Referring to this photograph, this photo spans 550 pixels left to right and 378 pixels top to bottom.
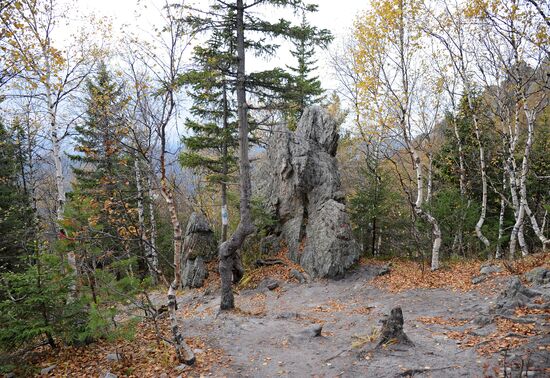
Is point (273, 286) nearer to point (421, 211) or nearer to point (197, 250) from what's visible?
point (197, 250)

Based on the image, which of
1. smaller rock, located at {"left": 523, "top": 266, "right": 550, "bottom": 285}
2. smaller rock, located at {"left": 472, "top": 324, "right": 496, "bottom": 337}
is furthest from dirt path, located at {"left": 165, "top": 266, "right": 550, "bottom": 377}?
smaller rock, located at {"left": 523, "top": 266, "right": 550, "bottom": 285}

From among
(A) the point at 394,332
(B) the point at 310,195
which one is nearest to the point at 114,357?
(A) the point at 394,332

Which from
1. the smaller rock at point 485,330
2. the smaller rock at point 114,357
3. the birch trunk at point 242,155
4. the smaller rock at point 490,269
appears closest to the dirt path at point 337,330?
the smaller rock at point 485,330

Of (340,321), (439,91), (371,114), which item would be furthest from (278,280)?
(439,91)

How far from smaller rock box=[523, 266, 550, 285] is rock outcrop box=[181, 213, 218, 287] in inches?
498

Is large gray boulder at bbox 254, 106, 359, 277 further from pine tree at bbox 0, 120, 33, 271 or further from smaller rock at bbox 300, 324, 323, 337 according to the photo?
pine tree at bbox 0, 120, 33, 271

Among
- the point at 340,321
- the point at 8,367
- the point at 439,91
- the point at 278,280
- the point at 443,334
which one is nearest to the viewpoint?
the point at 8,367

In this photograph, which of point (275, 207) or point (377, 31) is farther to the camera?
point (275, 207)

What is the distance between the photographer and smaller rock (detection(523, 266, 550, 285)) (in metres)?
8.02

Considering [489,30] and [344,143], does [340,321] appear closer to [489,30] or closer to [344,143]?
[489,30]

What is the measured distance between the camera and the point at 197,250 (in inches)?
641

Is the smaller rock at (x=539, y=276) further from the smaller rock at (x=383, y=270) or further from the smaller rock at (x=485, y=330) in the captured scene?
the smaller rock at (x=383, y=270)

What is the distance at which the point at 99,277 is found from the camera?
21.1ft

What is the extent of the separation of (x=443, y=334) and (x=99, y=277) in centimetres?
716
